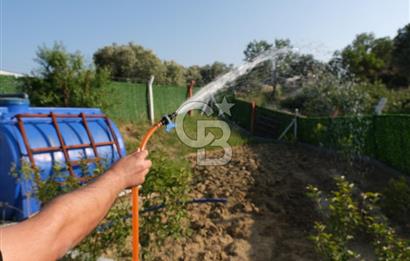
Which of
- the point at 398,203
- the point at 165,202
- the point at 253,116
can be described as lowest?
the point at 398,203

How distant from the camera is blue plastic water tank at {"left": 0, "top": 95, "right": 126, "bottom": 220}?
5695mm

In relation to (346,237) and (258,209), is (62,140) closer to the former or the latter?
(258,209)

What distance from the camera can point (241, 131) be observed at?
56.3 ft

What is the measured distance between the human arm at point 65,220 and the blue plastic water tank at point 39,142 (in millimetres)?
3531

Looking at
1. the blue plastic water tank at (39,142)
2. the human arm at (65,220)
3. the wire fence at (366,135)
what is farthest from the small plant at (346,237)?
the wire fence at (366,135)

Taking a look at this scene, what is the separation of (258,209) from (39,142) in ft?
12.2

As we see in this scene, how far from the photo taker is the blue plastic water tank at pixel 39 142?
18.7 feet

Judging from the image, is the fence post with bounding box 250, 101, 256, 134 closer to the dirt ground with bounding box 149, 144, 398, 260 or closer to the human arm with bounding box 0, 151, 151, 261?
the dirt ground with bounding box 149, 144, 398, 260

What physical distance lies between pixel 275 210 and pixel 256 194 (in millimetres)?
907

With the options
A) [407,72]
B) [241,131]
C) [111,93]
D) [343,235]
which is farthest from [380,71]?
[343,235]

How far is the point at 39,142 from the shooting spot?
6125 mm

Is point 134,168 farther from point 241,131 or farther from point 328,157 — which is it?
point 241,131

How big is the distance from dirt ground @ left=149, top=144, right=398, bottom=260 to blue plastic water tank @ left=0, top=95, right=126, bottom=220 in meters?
1.73

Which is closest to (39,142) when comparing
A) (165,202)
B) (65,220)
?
(165,202)
